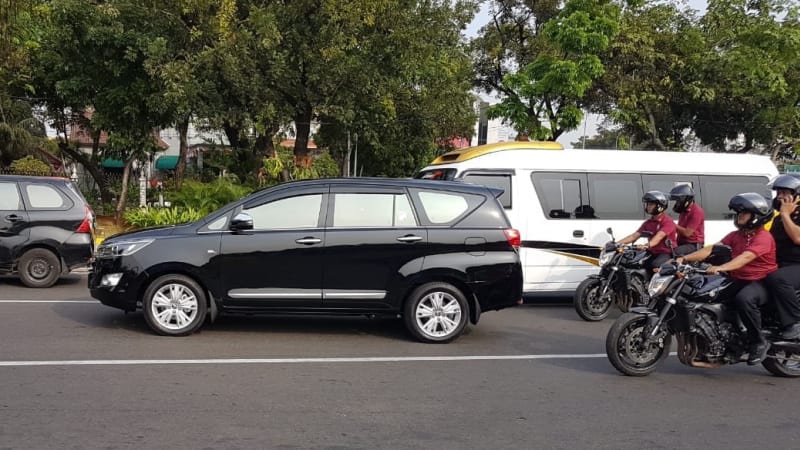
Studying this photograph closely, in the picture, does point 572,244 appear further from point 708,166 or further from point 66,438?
point 66,438

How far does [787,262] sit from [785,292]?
1.11ft

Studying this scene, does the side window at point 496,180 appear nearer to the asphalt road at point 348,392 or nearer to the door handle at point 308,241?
the asphalt road at point 348,392

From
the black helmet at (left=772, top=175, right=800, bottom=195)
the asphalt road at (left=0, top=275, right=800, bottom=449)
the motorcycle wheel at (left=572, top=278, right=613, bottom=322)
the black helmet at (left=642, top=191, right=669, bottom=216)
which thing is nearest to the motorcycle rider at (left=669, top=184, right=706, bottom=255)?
the black helmet at (left=642, top=191, right=669, bottom=216)

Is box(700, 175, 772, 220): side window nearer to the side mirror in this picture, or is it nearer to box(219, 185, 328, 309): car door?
box(219, 185, 328, 309): car door

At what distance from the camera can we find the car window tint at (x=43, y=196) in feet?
34.0

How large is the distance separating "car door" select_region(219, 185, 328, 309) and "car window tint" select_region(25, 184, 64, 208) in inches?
185

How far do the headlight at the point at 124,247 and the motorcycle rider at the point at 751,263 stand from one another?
540 cm

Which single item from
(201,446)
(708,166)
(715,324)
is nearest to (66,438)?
(201,446)

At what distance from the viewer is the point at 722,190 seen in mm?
10836

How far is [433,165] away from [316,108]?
801 centimetres

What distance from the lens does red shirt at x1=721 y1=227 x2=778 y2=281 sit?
615cm

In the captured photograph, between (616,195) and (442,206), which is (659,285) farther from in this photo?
(616,195)

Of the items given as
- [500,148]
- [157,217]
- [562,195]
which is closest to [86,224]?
[500,148]

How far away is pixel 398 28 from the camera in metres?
18.3
